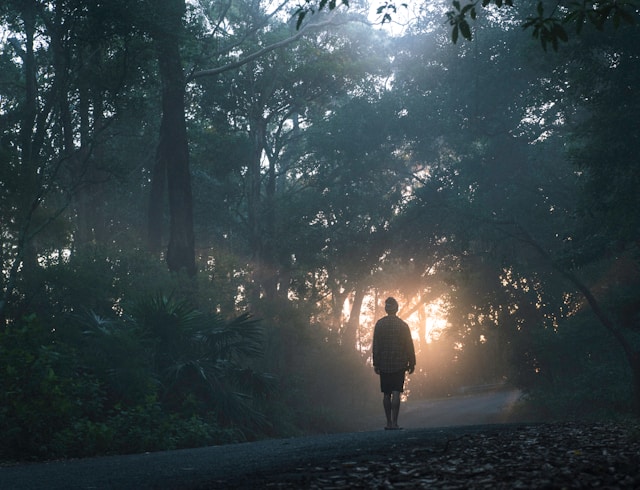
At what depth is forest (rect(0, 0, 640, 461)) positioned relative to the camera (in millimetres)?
15242

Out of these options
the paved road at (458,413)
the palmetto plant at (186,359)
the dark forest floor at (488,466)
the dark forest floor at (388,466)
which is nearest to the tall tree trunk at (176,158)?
the palmetto plant at (186,359)

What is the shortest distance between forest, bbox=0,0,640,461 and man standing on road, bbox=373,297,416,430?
2.86m

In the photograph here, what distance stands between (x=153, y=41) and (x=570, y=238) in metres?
12.2

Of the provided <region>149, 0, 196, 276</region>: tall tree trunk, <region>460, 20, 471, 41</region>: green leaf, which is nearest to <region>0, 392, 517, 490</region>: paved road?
<region>460, 20, 471, 41</region>: green leaf

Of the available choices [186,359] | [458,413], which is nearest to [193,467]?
[186,359]

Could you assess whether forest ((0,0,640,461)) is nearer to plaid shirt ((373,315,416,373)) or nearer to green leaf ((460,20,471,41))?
green leaf ((460,20,471,41))

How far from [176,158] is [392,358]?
42.8 ft

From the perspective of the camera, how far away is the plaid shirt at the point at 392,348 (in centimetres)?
1284

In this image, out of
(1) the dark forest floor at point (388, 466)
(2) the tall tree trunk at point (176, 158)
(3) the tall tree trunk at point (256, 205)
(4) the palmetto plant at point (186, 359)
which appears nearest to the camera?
(1) the dark forest floor at point (388, 466)

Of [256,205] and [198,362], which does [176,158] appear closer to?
[198,362]

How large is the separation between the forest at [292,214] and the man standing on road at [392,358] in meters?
2.86

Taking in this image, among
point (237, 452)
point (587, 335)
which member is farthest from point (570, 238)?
point (237, 452)

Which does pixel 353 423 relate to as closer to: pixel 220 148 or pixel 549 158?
pixel 549 158

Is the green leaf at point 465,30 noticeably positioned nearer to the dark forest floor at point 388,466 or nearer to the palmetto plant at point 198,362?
the dark forest floor at point 388,466
